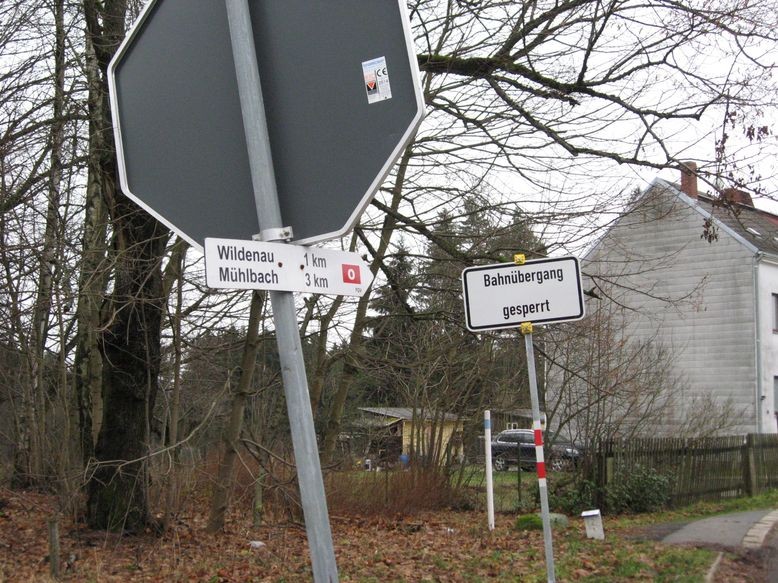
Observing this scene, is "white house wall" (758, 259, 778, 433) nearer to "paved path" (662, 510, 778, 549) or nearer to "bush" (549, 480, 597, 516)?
"bush" (549, 480, 597, 516)

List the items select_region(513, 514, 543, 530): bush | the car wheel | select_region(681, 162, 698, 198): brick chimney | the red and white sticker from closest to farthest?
the red and white sticker → select_region(681, 162, 698, 198): brick chimney → select_region(513, 514, 543, 530): bush → the car wheel

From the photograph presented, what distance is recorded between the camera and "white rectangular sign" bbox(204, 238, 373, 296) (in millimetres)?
2293

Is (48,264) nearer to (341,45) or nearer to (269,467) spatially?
(269,467)

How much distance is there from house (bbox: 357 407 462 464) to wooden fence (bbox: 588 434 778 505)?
9.69 feet

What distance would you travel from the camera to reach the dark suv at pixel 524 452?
17.5m

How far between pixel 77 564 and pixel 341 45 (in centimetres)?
786

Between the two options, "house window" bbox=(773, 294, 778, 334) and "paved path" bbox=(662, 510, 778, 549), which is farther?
"house window" bbox=(773, 294, 778, 334)

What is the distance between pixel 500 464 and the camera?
19.8 metres

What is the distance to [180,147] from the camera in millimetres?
2566

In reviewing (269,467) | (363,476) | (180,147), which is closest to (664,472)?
(363,476)

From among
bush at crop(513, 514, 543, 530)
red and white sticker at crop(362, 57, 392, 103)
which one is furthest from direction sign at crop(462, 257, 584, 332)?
bush at crop(513, 514, 543, 530)

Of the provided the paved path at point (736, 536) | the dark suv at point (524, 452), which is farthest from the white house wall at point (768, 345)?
the paved path at point (736, 536)

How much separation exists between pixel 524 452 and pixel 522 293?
15749mm

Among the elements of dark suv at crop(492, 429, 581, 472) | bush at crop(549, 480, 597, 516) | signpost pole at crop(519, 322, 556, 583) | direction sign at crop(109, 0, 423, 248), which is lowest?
bush at crop(549, 480, 597, 516)
